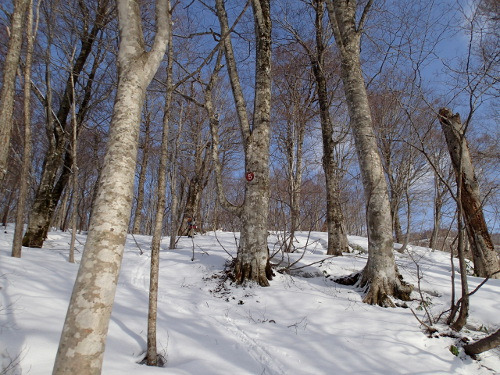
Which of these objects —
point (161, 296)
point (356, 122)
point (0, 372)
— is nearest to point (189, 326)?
point (161, 296)

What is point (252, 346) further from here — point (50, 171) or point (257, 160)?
point (50, 171)

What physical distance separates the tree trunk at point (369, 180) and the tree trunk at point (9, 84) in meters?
5.68

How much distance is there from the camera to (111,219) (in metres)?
1.72

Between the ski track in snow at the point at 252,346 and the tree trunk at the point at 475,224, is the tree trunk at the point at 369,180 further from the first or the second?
the tree trunk at the point at 475,224

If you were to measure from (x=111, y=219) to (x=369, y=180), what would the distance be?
393cm

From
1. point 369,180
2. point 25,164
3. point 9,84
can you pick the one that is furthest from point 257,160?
point 25,164

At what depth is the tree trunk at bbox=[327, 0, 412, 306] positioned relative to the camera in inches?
160

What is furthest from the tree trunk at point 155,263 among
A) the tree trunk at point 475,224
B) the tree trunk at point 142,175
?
the tree trunk at point 142,175

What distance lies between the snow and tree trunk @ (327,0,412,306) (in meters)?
0.31

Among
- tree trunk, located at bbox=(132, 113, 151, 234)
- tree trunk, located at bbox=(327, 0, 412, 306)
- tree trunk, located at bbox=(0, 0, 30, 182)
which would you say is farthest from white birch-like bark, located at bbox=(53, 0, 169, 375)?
tree trunk, located at bbox=(132, 113, 151, 234)

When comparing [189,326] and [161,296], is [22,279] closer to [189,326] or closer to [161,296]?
[161,296]

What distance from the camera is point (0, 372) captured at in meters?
1.99

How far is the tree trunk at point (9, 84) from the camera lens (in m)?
4.45

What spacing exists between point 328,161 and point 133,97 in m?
6.90
